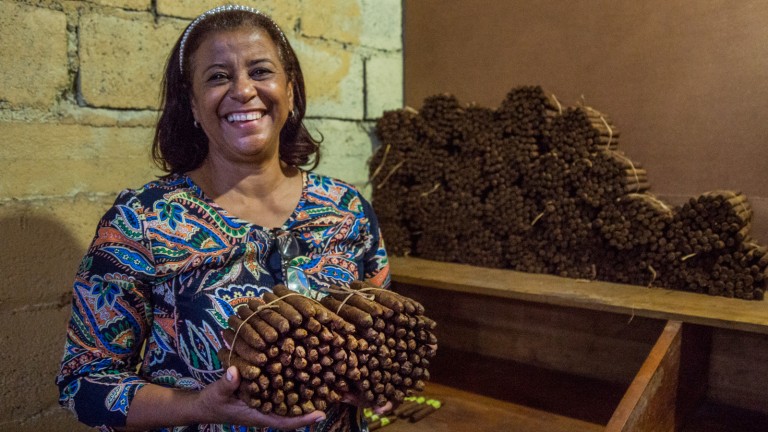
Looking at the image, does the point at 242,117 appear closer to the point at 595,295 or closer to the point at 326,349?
→ the point at 326,349

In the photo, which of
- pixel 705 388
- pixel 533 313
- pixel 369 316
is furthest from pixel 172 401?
pixel 705 388

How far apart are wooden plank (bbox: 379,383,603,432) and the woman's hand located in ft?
3.16

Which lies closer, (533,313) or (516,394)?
(516,394)

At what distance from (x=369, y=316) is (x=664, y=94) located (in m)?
1.63

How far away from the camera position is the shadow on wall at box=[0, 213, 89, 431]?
2.06 metres

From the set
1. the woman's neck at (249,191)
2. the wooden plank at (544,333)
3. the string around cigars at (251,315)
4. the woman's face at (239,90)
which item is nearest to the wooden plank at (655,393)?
the wooden plank at (544,333)

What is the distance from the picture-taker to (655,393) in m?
1.89

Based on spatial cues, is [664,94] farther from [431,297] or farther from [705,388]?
[431,297]

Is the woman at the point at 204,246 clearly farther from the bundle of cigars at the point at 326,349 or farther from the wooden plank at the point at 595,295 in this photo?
the wooden plank at the point at 595,295

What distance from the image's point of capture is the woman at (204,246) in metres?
1.50

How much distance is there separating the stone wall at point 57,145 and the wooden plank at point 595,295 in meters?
1.23

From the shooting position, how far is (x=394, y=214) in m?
3.06

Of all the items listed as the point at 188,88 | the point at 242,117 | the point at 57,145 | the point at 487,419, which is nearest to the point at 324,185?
the point at 242,117

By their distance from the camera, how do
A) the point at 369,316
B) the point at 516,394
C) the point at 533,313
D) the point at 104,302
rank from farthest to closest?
1. the point at 533,313
2. the point at 516,394
3. the point at 104,302
4. the point at 369,316
